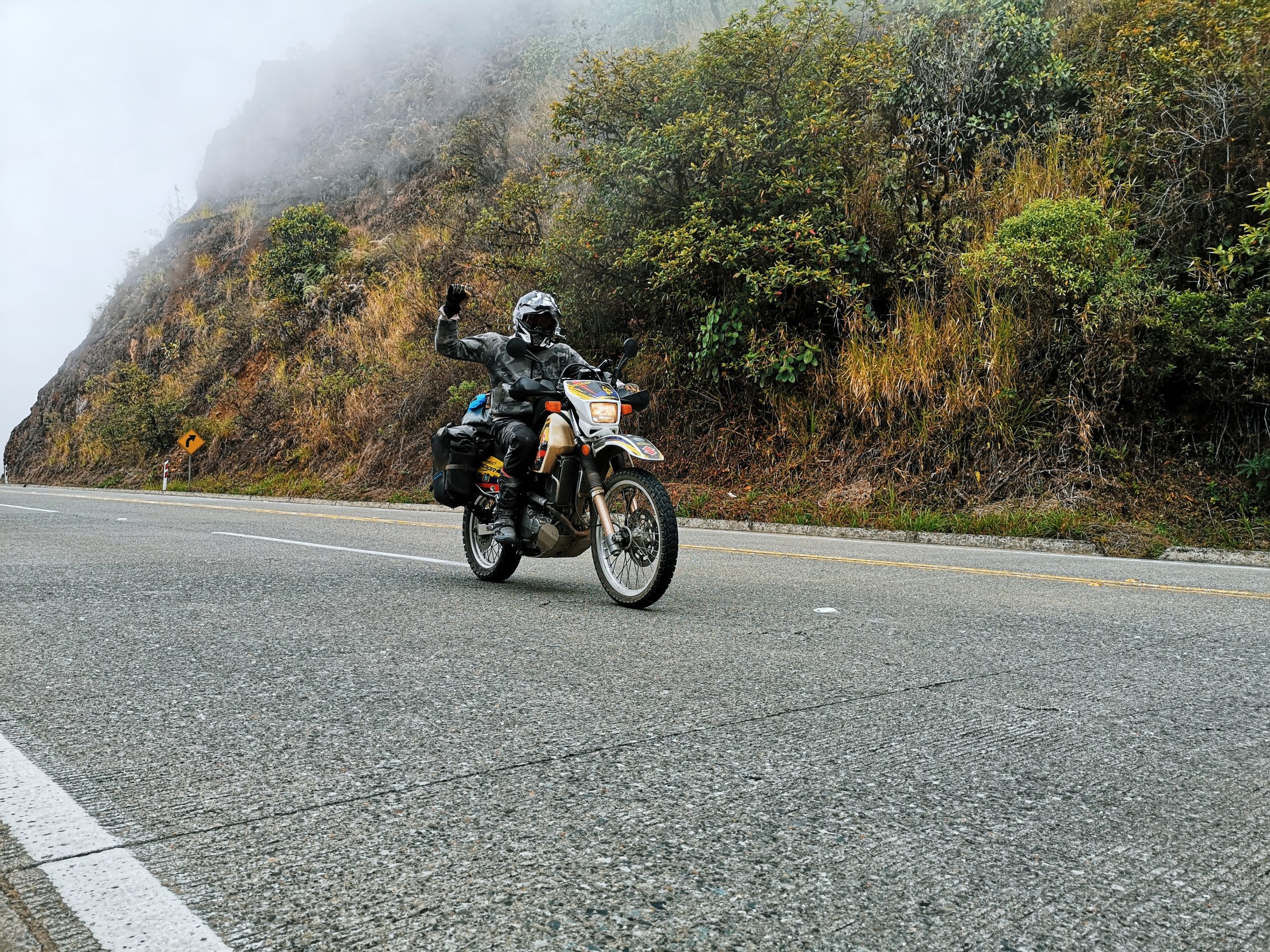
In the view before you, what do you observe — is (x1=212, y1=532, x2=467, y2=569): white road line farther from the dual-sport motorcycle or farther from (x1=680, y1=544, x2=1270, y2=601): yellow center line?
(x1=680, y1=544, x2=1270, y2=601): yellow center line

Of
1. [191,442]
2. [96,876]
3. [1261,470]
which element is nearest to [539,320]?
[96,876]

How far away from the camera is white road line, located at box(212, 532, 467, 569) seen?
28.2 ft

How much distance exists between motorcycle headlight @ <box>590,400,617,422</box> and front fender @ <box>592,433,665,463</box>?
0.10 meters

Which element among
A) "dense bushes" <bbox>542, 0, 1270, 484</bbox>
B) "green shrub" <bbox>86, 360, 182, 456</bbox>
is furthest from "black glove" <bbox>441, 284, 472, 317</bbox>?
"green shrub" <bbox>86, 360, 182, 456</bbox>

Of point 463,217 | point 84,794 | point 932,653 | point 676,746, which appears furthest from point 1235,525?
point 463,217

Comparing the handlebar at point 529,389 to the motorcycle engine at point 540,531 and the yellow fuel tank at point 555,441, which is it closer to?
the yellow fuel tank at point 555,441

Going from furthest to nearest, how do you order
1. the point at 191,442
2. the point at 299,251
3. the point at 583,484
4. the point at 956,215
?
the point at 299,251
the point at 191,442
the point at 956,215
the point at 583,484

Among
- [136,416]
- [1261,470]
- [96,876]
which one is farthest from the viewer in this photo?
[136,416]

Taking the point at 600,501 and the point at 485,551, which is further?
the point at 485,551

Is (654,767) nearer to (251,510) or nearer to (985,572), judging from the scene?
(985,572)

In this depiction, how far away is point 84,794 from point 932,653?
3.49 metres

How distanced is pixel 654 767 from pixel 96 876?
146 centimetres

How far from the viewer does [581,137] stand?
18.0 m

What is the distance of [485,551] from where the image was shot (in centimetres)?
748
